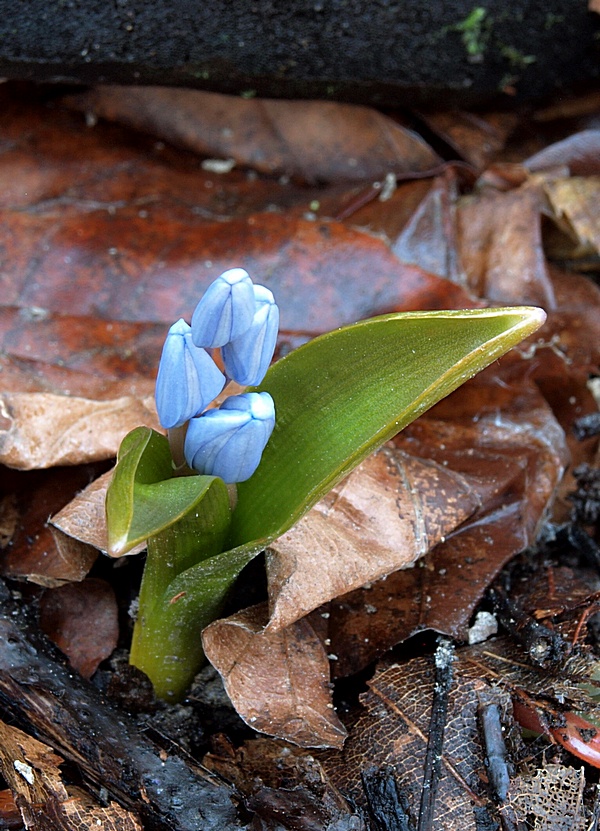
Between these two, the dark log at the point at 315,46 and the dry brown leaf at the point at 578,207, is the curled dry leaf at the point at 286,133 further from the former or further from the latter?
the dry brown leaf at the point at 578,207

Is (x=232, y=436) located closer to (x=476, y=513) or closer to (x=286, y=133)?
(x=476, y=513)

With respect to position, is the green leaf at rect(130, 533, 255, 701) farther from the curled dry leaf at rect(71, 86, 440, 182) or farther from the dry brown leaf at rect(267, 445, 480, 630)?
the curled dry leaf at rect(71, 86, 440, 182)

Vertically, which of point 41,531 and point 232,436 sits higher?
point 232,436

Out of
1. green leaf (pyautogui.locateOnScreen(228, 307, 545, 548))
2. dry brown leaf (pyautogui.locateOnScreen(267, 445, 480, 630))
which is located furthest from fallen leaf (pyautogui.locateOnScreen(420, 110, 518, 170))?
green leaf (pyautogui.locateOnScreen(228, 307, 545, 548))

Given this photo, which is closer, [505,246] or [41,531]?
[41,531]

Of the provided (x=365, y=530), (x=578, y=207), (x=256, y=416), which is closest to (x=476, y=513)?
(x=365, y=530)

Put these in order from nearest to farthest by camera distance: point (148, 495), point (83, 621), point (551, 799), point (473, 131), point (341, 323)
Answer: point (148, 495), point (551, 799), point (83, 621), point (341, 323), point (473, 131)

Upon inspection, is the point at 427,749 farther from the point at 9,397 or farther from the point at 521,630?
the point at 9,397
